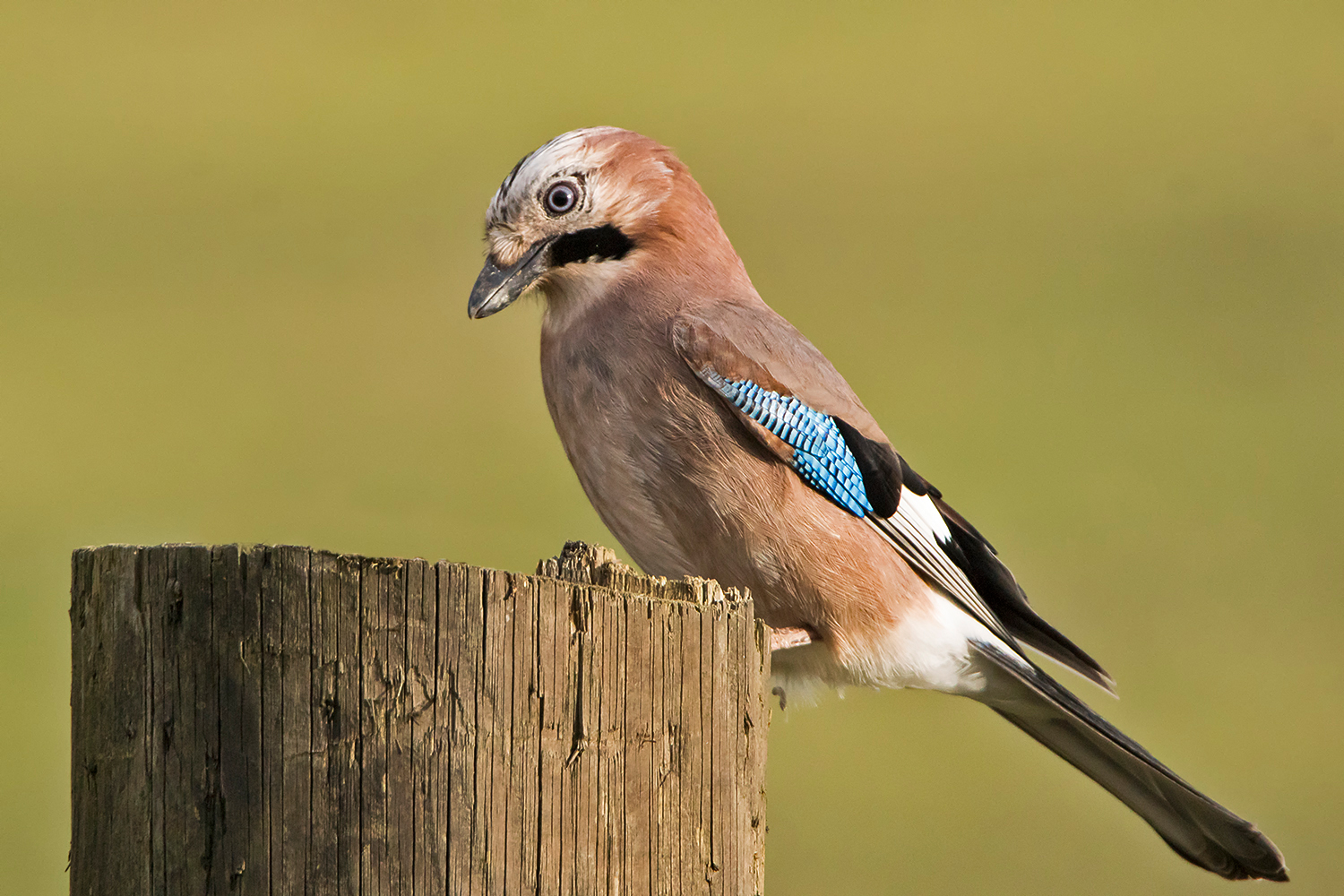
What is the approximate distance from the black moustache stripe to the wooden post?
7.25 ft

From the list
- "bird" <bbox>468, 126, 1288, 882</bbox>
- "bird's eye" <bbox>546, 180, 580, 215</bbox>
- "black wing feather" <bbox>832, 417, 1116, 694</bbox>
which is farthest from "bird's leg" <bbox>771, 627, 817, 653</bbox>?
"bird's eye" <bbox>546, 180, 580, 215</bbox>

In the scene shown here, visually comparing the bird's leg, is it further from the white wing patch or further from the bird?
the white wing patch

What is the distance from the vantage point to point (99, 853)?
8.86 feet

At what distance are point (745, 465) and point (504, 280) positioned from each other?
0.99 meters

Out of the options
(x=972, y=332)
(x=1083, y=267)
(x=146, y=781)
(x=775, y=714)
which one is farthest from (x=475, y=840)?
(x=1083, y=267)

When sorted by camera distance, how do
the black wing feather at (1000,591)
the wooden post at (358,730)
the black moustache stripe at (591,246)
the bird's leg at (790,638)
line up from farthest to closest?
the black wing feather at (1000,591), the black moustache stripe at (591,246), the bird's leg at (790,638), the wooden post at (358,730)

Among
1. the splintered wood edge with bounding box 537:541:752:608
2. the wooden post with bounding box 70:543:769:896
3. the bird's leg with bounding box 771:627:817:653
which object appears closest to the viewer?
the wooden post with bounding box 70:543:769:896

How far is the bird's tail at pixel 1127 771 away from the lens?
4527 millimetres

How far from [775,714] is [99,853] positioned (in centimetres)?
278

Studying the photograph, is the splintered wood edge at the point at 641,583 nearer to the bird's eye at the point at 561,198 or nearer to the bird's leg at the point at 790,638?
the bird's leg at the point at 790,638

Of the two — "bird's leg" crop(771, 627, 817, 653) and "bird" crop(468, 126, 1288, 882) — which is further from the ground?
"bird" crop(468, 126, 1288, 882)

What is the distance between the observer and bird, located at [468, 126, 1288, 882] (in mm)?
4516

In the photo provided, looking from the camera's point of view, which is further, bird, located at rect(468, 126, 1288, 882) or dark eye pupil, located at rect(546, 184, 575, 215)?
dark eye pupil, located at rect(546, 184, 575, 215)

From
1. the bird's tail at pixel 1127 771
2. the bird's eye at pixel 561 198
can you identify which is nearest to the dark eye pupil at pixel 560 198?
the bird's eye at pixel 561 198
